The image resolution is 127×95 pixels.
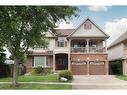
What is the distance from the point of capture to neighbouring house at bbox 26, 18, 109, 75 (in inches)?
1726

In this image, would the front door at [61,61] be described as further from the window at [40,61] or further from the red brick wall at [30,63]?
the window at [40,61]

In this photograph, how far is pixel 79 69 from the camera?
43812mm

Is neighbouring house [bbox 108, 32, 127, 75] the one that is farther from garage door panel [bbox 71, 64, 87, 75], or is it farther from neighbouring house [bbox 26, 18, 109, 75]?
garage door panel [bbox 71, 64, 87, 75]

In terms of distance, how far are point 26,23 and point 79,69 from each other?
18.5m

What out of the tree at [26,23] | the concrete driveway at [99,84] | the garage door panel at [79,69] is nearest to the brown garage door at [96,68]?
the garage door panel at [79,69]

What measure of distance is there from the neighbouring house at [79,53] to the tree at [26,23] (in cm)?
1693

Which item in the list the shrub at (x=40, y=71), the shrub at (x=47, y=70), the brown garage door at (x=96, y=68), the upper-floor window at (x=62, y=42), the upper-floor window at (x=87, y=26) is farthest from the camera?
the upper-floor window at (x=62, y=42)

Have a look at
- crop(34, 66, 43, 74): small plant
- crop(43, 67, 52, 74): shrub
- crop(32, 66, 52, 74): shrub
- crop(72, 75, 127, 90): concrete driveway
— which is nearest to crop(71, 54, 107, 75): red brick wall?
crop(43, 67, 52, 74): shrub

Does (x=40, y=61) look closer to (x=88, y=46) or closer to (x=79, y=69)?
(x=79, y=69)

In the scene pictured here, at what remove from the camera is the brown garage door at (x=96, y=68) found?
43.7m
